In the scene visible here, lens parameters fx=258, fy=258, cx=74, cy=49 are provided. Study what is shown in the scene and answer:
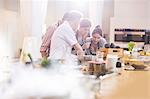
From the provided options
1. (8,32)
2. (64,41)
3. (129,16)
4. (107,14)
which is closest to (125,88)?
(64,41)

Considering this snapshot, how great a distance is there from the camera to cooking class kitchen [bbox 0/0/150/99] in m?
1.22

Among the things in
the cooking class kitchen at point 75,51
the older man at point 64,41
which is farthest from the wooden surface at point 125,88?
the older man at point 64,41

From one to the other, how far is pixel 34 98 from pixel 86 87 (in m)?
0.39

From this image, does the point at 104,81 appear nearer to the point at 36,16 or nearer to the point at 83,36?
the point at 83,36

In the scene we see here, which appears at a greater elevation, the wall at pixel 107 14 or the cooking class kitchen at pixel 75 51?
the wall at pixel 107 14

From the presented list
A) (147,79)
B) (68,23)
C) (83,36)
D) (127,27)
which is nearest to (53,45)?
(68,23)

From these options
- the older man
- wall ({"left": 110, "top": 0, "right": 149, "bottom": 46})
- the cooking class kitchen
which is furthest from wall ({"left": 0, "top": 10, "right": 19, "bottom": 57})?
the older man

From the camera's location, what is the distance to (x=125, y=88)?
1524 mm

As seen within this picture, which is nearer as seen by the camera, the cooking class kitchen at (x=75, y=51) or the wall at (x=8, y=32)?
the cooking class kitchen at (x=75, y=51)

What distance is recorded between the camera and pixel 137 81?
176cm

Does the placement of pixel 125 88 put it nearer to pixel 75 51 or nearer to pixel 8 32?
pixel 75 51

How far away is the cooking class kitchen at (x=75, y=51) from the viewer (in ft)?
3.99

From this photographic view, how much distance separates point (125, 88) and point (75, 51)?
Result: 1.53 meters

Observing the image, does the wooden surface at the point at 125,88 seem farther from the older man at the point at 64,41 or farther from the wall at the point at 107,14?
the wall at the point at 107,14
